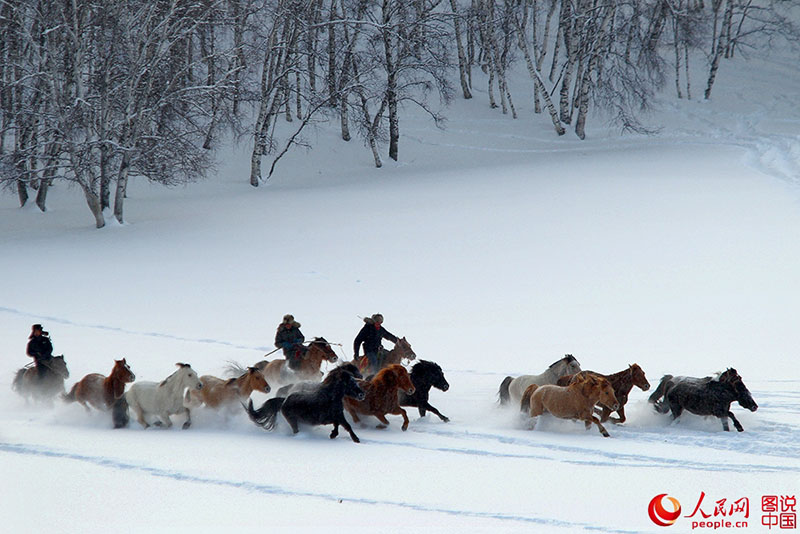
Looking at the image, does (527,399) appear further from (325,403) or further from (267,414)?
(267,414)

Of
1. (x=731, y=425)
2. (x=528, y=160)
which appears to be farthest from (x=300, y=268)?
(x=528, y=160)

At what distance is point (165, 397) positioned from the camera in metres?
8.12

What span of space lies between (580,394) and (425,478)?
212 centimetres

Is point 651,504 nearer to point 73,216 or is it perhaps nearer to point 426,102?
point 73,216

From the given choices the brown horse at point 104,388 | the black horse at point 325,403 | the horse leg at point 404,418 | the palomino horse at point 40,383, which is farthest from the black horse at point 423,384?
the palomino horse at point 40,383

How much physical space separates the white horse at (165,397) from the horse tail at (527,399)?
3461mm

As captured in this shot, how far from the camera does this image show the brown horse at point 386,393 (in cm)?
793

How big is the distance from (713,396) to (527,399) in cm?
186

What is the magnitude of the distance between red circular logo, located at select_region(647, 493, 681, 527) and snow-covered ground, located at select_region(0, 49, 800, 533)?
0.21 ft

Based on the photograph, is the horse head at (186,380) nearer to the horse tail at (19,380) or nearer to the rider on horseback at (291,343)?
the rider on horseback at (291,343)

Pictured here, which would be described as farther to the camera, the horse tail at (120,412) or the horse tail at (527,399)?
the horse tail at (120,412)

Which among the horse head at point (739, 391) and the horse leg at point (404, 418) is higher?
the horse head at point (739, 391)

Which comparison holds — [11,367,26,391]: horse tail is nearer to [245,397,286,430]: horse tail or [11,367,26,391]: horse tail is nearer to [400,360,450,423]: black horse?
[245,397,286,430]: horse tail

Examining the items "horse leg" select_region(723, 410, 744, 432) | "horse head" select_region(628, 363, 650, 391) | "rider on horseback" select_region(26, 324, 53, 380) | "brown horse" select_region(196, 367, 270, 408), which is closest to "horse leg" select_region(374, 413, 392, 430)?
"brown horse" select_region(196, 367, 270, 408)
